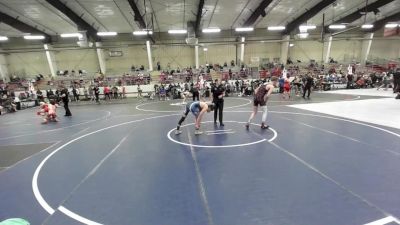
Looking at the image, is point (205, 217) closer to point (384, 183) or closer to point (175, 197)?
point (175, 197)

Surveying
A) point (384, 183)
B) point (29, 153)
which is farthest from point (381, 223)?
point (29, 153)

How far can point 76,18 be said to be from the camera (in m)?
23.7

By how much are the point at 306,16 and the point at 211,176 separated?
27114 mm

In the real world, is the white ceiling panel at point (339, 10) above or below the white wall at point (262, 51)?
above

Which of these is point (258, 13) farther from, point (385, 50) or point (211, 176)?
point (385, 50)

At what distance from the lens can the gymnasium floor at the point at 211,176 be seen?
12.9 ft

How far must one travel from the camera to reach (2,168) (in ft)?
21.3

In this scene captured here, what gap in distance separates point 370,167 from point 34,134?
1100 cm

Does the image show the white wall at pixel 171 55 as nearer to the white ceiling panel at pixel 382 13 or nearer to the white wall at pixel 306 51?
the white wall at pixel 306 51

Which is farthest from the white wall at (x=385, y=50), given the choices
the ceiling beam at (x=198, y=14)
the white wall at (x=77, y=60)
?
the white wall at (x=77, y=60)

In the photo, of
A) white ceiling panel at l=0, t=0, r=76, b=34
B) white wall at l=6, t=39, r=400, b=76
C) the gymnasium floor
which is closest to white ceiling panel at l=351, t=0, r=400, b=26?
white wall at l=6, t=39, r=400, b=76

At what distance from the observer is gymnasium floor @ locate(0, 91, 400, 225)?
3941mm

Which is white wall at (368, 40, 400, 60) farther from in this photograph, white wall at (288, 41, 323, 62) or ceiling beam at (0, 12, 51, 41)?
ceiling beam at (0, 12, 51, 41)

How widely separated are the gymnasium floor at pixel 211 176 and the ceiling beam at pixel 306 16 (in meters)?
18.9
